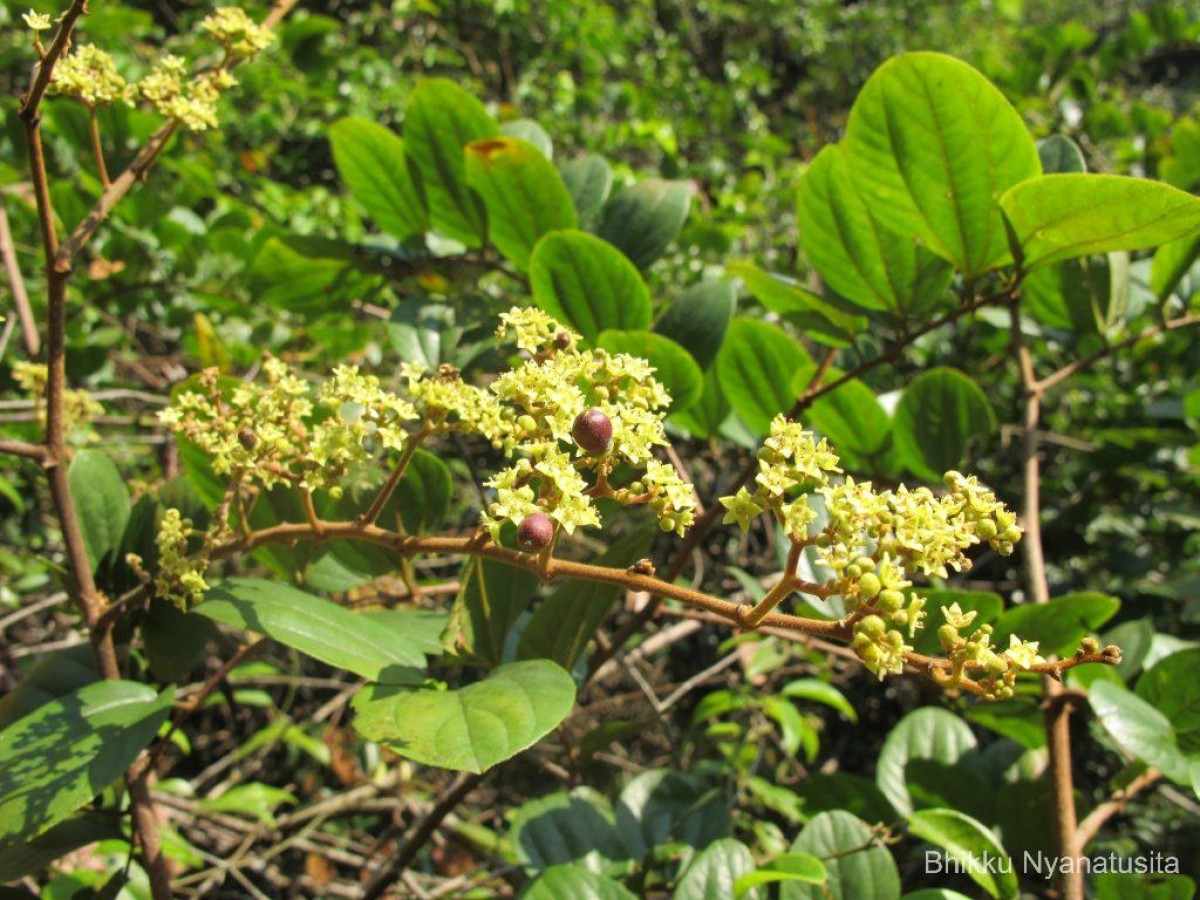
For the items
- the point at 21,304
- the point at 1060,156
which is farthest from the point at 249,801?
the point at 1060,156

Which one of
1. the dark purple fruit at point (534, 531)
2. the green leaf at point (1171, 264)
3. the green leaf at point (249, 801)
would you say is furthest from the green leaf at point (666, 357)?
the green leaf at point (249, 801)

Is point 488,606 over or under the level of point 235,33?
under

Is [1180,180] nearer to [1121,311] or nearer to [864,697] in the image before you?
[1121,311]

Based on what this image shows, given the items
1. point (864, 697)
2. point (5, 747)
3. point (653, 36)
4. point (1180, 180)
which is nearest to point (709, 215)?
point (1180, 180)

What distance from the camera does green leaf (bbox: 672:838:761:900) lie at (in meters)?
1.08

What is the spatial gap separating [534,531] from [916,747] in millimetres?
1004

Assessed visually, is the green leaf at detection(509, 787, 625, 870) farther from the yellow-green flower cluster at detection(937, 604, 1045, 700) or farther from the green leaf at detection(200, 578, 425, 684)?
the yellow-green flower cluster at detection(937, 604, 1045, 700)

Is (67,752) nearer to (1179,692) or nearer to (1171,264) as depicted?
(1179,692)

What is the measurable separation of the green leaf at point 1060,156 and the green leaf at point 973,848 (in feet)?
2.98

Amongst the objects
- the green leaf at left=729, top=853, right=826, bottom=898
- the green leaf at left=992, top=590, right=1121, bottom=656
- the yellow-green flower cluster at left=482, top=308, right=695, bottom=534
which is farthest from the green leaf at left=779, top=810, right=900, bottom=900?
the yellow-green flower cluster at left=482, top=308, right=695, bottom=534

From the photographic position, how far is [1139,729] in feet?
3.57

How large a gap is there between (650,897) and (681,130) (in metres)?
3.84

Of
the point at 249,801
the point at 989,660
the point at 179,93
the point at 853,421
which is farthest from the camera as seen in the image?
the point at 249,801

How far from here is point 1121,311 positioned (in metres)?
1.46
